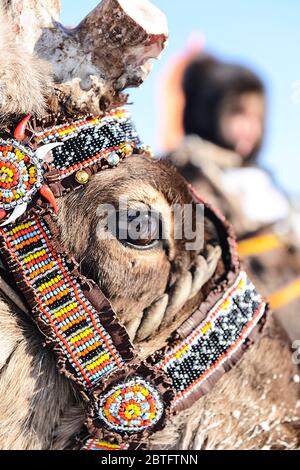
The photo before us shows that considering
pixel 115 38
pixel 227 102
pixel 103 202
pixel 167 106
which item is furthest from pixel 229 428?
pixel 167 106

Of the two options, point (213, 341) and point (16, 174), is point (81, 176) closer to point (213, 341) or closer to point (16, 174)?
point (16, 174)

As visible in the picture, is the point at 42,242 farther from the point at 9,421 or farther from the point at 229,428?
the point at 229,428

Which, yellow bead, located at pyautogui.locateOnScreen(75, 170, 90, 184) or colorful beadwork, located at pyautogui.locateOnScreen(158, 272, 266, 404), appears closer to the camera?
yellow bead, located at pyautogui.locateOnScreen(75, 170, 90, 184)

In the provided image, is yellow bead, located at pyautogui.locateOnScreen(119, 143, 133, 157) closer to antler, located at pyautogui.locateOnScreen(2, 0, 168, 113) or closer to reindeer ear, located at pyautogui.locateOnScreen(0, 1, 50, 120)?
antler, located at pyautogui.locateOnScreen(2, 0, 168, 113)

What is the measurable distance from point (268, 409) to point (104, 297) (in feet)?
2.89

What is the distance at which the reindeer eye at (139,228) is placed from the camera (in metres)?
2.19

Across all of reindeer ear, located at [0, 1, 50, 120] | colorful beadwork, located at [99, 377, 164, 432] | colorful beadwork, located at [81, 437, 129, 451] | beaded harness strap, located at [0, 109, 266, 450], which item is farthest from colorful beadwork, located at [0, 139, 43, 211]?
colorful beadwork, located at [81, 437, 129, 451]

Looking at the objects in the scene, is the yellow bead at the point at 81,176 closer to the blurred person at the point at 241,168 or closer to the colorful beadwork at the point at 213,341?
the colorful beadwork at the point at 213,341

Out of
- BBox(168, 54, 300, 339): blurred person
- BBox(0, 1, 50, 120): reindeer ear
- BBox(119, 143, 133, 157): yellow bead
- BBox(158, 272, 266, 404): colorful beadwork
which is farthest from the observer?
BBox(168, 54, 300, 339): blurred person

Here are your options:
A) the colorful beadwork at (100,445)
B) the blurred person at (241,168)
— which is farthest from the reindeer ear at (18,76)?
the blurred person at (241,168)

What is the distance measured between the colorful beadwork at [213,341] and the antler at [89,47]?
825 millimetres

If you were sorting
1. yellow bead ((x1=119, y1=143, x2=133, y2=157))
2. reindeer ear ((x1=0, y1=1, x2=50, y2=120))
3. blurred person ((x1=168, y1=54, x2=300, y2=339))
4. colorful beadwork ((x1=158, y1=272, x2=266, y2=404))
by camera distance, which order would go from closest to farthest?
reindeer ear ((x1=0, y1=1, x2=50, y2=120)), yellow bead ((x1=119, y1=143, x2=133, y2=157)), colorful beadwork ((x1=158, y1=272, x2=266, y2=404)), blurred person ((x1=168, y1=54, x2=300, y2=339))

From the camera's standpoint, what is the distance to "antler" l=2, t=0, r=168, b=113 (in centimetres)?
217

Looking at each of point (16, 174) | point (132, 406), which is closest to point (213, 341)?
point (132, 406)
